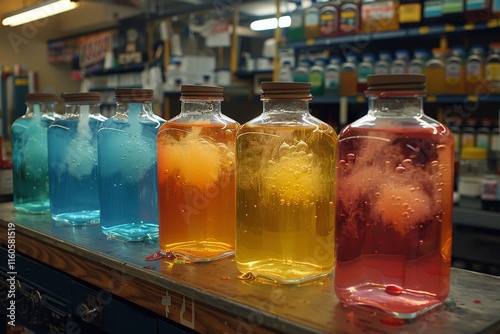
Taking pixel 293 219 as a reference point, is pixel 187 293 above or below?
below

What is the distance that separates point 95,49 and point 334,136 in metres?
6.23

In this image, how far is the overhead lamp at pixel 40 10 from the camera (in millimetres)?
3525

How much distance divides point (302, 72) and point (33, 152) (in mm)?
2448

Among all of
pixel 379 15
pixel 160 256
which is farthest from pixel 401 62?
pixel 160 256

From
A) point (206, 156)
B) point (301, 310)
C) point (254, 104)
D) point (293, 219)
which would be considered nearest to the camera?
point (301, 310)

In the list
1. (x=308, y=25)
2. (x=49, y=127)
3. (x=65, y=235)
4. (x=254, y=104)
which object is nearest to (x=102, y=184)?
(x=65, y=235)

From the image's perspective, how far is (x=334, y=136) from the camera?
90 cm

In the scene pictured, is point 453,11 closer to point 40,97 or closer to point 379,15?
point 379,15

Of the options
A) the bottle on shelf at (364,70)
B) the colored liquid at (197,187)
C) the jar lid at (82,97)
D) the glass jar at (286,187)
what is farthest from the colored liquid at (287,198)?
the bottle on shelf at (364,70)

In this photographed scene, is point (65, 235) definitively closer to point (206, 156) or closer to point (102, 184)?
point (102, 184)

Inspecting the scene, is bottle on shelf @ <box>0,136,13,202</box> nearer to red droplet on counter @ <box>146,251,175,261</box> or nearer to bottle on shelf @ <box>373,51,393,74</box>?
red droplet on counter @ <box>146,251,175,261</box>

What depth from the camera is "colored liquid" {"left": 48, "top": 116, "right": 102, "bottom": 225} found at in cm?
132

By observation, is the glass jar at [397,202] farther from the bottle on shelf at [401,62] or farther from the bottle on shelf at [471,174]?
the bottle on shelf at [401,62]

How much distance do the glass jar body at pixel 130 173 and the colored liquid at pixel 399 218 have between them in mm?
519
